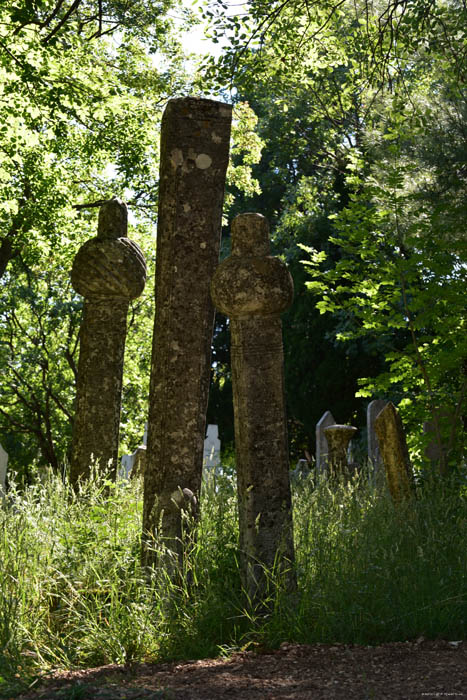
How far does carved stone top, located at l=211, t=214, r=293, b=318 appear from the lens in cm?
463

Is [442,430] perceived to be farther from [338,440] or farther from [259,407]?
[259,407]

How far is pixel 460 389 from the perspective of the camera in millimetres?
8758

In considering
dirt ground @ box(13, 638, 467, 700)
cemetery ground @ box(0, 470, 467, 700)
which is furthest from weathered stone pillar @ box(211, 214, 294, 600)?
dirt ground @ box(13, 638, 467, 700)

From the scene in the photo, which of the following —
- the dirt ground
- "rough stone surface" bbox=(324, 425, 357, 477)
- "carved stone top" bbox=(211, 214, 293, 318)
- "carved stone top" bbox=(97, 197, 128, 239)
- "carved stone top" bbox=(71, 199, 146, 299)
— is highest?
"carved stone top" bbox=(97, 197, 128, 239)

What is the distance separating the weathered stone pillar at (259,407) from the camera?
449 cm

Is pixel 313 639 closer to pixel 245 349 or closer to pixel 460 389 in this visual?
pixel 245 349

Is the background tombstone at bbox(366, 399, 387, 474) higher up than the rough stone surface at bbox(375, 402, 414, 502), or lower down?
higher up

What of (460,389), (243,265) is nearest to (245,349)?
(243,265)

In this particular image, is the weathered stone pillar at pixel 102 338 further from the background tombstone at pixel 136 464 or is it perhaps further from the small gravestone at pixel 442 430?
the small gravestone at pixel 442 430

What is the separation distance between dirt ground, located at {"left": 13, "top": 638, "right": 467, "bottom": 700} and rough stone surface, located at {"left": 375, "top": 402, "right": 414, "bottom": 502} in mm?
2575

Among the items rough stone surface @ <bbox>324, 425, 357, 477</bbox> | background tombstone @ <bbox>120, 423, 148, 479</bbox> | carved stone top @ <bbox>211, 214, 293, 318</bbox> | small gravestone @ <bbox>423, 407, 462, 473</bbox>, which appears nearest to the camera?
carved stone top @ <bbox>211, 214, 293, 318</bbox>

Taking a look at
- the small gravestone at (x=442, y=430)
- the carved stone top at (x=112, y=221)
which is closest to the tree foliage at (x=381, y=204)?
the small gravestone at (x=442, y=430)

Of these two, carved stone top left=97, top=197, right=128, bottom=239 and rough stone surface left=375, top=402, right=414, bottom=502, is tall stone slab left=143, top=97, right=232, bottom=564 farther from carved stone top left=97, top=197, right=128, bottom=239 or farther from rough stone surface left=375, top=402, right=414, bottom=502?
rough stone surface left=375, top=402, right=414, bottom=502

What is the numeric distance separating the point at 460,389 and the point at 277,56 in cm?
526
